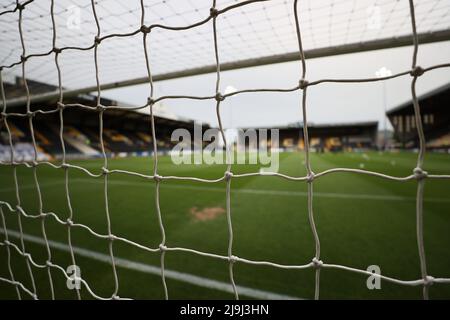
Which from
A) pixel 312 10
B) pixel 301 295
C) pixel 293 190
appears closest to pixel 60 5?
pixel 312 10

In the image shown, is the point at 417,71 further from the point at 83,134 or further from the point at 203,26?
the point at 83,134

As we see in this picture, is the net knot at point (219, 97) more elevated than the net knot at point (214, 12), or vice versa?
the net knot at point (214, 12)

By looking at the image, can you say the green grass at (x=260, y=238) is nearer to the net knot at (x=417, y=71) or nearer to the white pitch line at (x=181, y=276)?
the white pitch line at (x=181, y=276)

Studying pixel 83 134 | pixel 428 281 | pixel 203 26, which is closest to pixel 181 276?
pixel 428 281

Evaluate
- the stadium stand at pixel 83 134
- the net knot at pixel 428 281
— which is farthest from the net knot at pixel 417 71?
the stadium stand at pixel 83 134

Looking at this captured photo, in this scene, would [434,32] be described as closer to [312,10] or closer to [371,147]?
[312,10]

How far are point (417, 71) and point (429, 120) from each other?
35995mm

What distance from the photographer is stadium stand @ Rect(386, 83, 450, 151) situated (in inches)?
864

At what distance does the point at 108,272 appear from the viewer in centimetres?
188

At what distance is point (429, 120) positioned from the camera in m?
27.7

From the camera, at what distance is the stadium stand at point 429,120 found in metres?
21.9

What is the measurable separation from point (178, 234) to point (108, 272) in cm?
88

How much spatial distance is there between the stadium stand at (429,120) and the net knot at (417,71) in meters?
26.4

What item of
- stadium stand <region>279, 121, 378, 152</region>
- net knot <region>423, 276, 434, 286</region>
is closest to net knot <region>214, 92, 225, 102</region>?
net knot <region>423, 276, 434, 286</region>
